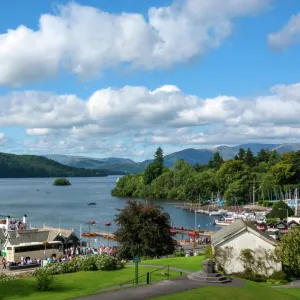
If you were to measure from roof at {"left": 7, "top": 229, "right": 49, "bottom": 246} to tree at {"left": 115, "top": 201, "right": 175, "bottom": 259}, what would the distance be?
13385mm

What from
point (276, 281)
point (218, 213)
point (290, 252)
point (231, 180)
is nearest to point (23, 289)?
point (276, 281)

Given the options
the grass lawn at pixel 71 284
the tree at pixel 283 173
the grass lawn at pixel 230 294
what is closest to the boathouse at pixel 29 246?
the grass lawn at pixel 71 284

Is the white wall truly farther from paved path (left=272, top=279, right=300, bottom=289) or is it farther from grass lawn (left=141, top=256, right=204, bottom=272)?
paved path (left=272, top=279, right=300, bottom=289)

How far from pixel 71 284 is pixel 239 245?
12.3 metres

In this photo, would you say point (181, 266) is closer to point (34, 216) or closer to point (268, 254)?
point (268, 254)

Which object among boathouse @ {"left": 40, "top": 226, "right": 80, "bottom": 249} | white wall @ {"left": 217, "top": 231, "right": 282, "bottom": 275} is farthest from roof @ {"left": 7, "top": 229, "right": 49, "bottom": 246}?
white wall @ {"left": 217, "top": 231, "right": 282, "bottom": 275}

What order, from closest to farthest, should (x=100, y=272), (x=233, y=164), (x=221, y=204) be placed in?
(x=100, y=272)
(x=221, y=204)
(x=233, y=164)

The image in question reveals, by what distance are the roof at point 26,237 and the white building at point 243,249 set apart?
2805cm

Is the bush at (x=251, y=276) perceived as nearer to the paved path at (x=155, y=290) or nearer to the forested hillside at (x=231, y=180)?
the paved path at (x=155, y=290)

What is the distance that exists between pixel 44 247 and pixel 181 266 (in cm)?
2395

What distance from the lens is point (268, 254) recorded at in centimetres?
3303

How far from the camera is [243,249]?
33719mm

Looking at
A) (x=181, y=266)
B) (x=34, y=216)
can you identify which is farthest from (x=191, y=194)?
(x=181, y=266)

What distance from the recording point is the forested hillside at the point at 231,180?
5935 inches
